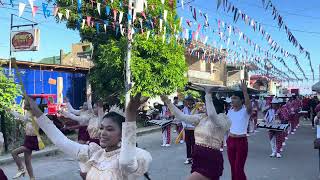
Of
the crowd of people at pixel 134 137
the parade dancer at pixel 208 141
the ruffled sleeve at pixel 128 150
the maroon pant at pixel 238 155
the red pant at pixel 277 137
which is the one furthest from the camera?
the red pant at pixel 277 137

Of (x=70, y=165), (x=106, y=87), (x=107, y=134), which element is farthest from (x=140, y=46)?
(x=107, y=134)

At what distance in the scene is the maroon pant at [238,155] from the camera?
736cm

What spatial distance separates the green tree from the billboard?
2064mm

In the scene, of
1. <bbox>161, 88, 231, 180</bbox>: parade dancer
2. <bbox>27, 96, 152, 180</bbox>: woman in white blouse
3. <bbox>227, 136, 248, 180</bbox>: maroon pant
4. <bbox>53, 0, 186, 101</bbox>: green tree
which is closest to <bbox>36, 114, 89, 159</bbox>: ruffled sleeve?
<bbox>27, 96, 152, 180</bbox>: woman in white blouse

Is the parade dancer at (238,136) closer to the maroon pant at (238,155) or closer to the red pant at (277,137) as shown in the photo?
the maroon pant at (238,155)

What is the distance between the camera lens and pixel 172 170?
10375 mm

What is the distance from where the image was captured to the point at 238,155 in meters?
7.46

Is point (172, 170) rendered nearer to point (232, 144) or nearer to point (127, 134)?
point (232, 144)

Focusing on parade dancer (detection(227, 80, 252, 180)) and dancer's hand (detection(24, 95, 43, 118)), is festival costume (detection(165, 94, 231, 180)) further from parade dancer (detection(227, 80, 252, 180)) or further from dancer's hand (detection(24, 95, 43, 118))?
dancer's hand (detection(24, 95, 43, 118))

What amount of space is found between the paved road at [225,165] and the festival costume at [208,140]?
10.8ft

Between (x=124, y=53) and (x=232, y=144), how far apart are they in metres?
13.2

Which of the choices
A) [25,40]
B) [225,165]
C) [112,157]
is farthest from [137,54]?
[112,157]

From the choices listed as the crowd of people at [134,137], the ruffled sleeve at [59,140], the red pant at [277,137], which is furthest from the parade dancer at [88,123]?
the red pant at [277,137]

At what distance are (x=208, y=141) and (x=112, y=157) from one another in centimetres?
314
